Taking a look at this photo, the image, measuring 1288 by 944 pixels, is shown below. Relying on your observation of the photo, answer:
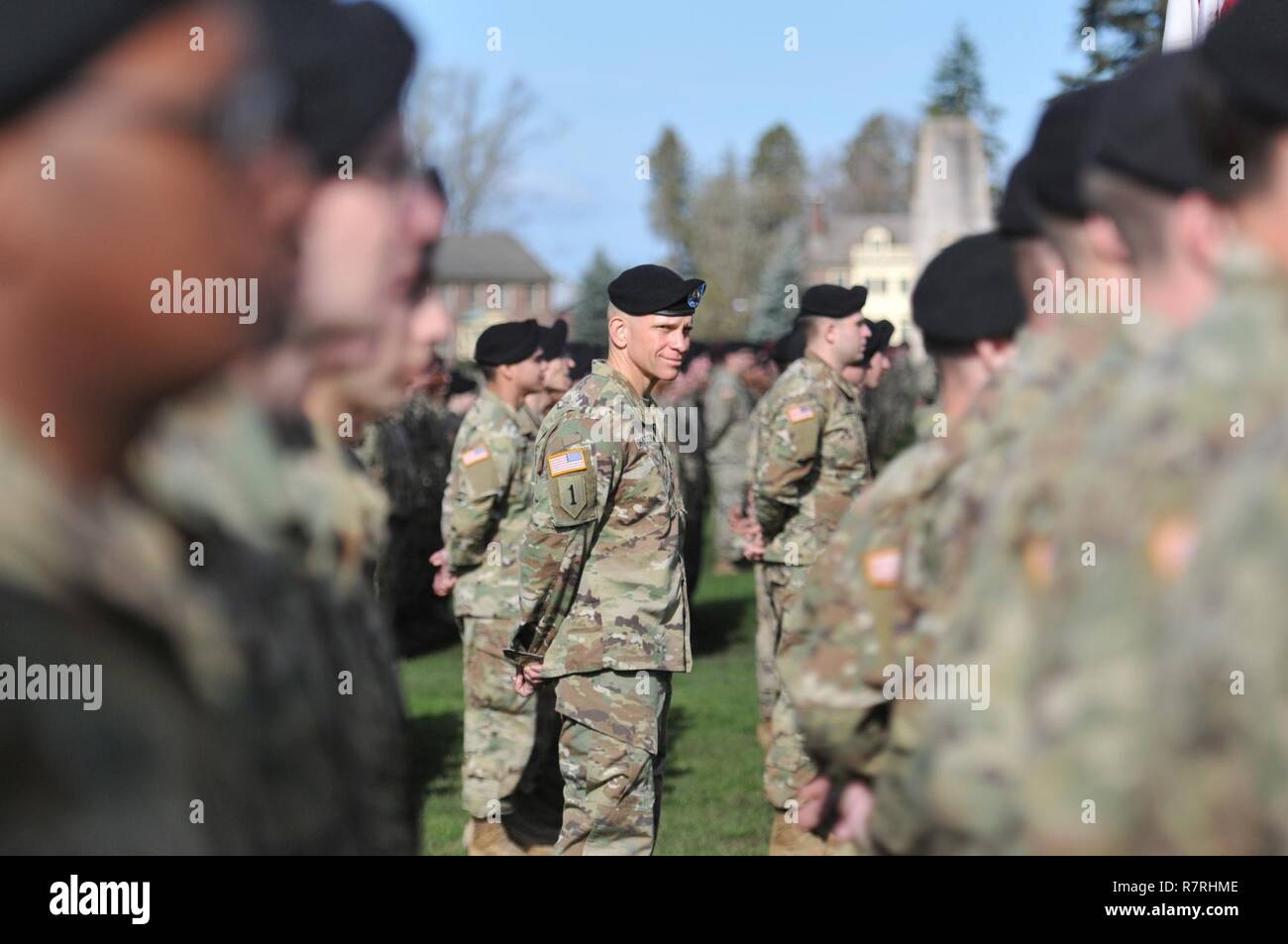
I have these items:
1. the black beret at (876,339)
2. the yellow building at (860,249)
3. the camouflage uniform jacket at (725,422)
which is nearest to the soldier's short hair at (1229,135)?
the black beret at (876,339)

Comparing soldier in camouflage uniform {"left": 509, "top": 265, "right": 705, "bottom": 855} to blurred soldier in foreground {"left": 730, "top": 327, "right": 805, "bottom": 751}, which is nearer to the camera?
soldier in camouflage uniform {"left": 509, "top": 265, "right": 705, "bottom": 855}

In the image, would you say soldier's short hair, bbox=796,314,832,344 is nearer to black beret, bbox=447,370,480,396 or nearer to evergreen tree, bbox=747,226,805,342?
black beret, bbox=447,370,480,396

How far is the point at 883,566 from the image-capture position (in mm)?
3031

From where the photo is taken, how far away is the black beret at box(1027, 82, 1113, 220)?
8.60 feet

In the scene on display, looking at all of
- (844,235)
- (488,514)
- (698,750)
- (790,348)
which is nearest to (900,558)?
(488,514)

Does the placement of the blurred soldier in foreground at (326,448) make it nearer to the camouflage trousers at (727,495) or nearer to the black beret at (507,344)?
the black beret at (507,344)

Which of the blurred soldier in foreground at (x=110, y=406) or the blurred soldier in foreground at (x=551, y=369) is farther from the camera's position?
the blurred soldier in foreground at (x=551, y=369)

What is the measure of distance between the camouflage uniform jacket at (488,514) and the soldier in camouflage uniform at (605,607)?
1.96 meters

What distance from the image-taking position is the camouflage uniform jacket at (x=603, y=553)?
5578mm

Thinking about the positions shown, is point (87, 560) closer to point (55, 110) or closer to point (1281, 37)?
point (55, 110)

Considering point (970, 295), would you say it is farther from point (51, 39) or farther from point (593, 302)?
point (593, 302)

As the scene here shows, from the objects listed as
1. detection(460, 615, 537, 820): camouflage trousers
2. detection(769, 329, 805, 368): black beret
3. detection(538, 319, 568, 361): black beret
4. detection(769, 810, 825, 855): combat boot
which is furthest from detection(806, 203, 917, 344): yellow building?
detection(769, 810, 825, 855): combat boot

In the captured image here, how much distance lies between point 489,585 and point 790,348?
4.36 m

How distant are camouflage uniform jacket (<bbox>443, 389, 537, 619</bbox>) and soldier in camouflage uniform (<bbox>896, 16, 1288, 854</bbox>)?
18.1 feet
